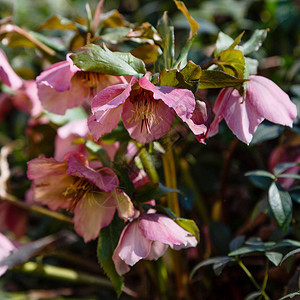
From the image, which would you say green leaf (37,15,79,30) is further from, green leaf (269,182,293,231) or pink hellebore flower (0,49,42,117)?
green leaf (269,182,293,231)

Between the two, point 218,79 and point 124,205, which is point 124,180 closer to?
point 124,205

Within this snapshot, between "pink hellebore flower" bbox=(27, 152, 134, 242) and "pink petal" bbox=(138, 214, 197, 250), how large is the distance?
4cm

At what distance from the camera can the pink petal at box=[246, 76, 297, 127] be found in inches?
21.0

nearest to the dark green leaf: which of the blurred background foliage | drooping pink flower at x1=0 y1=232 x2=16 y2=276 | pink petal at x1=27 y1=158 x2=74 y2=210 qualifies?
the blurred background foliage

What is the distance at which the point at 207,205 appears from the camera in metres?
1.01

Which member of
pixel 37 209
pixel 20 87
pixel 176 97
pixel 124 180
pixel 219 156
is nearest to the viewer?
pixel 176 97

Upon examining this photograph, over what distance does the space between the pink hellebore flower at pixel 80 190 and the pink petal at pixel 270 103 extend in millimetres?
208

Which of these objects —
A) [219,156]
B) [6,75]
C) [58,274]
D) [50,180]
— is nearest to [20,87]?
[6,75]

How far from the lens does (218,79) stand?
1.67ft

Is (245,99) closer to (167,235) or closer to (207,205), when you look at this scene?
(167,235)

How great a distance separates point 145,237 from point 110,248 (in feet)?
0.28

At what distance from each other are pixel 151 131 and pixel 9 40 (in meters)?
0.34

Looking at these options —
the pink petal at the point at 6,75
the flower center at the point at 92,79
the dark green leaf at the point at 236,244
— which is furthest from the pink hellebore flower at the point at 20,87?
the dark green leaf at the point at 236,244

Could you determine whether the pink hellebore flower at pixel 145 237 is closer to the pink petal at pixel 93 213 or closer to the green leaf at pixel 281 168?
the pink petal at pixel 93 213
